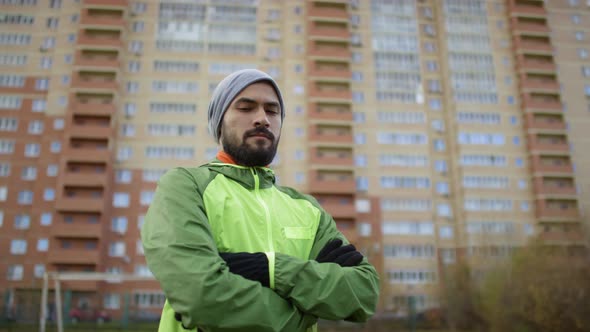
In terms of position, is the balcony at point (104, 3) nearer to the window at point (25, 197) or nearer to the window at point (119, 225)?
the window at point (25, 197)

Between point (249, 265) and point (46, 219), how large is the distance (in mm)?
44629

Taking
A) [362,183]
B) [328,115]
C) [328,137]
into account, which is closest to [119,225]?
[328,137]

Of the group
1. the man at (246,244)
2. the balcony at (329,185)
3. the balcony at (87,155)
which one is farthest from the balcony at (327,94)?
the man at (246,244)

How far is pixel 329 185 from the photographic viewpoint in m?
41.6

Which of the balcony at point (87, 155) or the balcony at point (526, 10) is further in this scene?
the balcony at point (526, 10)

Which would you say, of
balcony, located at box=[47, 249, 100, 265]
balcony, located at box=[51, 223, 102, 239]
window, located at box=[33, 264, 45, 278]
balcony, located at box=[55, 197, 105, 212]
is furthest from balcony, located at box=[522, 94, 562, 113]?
window, located at box=[33, 264, 45, 278]

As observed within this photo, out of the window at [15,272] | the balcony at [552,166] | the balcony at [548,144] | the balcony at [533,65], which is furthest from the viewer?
the balcony at [533,65]

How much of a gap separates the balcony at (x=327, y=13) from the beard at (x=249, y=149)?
4649 centimetres

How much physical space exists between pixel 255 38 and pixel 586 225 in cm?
3485

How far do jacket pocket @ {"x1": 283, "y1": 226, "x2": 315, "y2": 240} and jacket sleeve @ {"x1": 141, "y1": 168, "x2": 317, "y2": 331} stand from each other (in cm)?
39

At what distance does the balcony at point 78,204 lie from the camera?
38406mm

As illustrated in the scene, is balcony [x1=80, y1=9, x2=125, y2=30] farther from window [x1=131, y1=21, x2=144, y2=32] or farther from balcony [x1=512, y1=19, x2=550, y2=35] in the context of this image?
balcony [x1=512, y1=19, x2=550, y2=35]

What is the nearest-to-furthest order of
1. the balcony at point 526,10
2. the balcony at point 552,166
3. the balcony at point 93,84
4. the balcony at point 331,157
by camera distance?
1. the balcony at point 93,84
2. the balcony at point 331,157
3. the balcony at point 552,166
4. the balcony at point 526,10

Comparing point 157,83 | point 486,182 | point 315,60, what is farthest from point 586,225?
point 157,83
